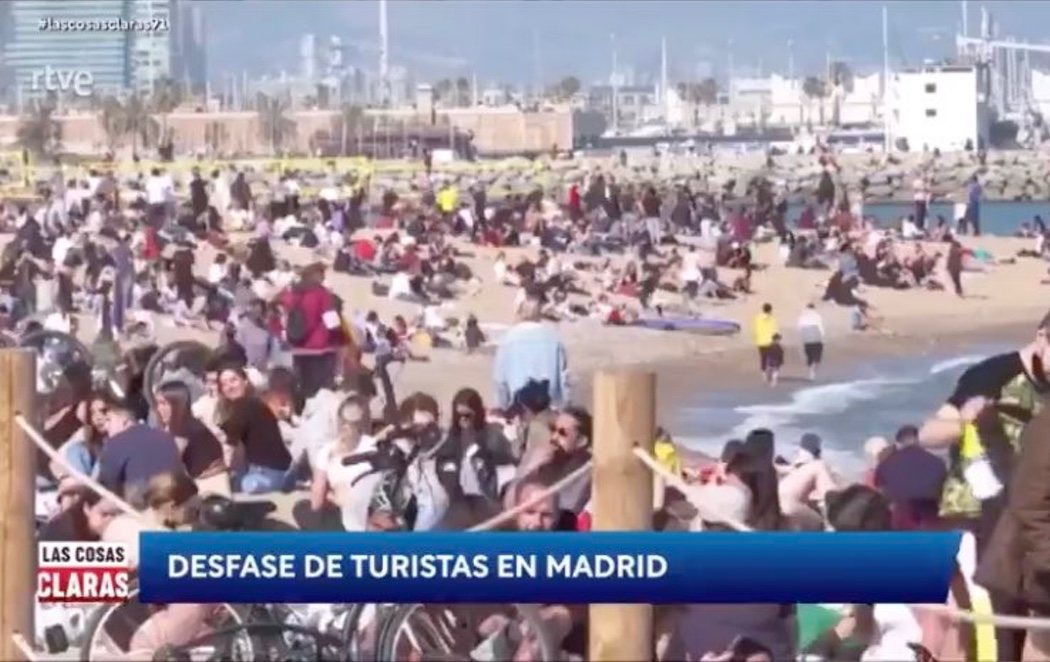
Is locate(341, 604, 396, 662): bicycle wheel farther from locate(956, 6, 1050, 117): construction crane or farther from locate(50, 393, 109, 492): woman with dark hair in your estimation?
locate(956, 6, 1050, 117): construction crane

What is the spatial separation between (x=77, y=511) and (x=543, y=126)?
1893 millimetres

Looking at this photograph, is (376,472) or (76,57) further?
(76,57)

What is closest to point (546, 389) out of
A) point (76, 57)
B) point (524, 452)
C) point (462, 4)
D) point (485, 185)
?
point (524, 452)

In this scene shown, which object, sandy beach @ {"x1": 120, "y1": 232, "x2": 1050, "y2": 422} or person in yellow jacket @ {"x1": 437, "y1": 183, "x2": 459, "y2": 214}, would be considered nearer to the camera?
sandy beach @ {"x1": 120, "y1": 232, "x2": 1050, "y2": 422}

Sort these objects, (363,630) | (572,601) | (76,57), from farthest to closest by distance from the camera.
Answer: (76,57), (363,630), (572,601)

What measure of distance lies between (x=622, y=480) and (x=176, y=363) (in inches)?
93.8

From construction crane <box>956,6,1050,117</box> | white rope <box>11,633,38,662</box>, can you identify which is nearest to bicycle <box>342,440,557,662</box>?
white rope <box>11,633,38,662</box>

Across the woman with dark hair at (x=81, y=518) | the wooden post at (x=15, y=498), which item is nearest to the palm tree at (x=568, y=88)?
the woman with dark hair at (x=81, y=518)

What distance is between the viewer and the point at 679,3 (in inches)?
276

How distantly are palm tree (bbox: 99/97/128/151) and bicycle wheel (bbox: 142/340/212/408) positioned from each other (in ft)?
2.29

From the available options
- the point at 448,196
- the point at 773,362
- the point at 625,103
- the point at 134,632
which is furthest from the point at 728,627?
the point at 625,103

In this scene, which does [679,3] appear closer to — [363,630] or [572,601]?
[363,630]

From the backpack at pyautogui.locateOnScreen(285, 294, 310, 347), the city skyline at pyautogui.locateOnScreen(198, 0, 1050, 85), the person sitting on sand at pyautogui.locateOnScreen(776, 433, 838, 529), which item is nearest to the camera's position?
the person sitting on sand at pyautogui.locateOnScreen(776, 433, 838, 529)

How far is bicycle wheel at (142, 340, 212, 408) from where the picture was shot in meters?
Result: 6.70
